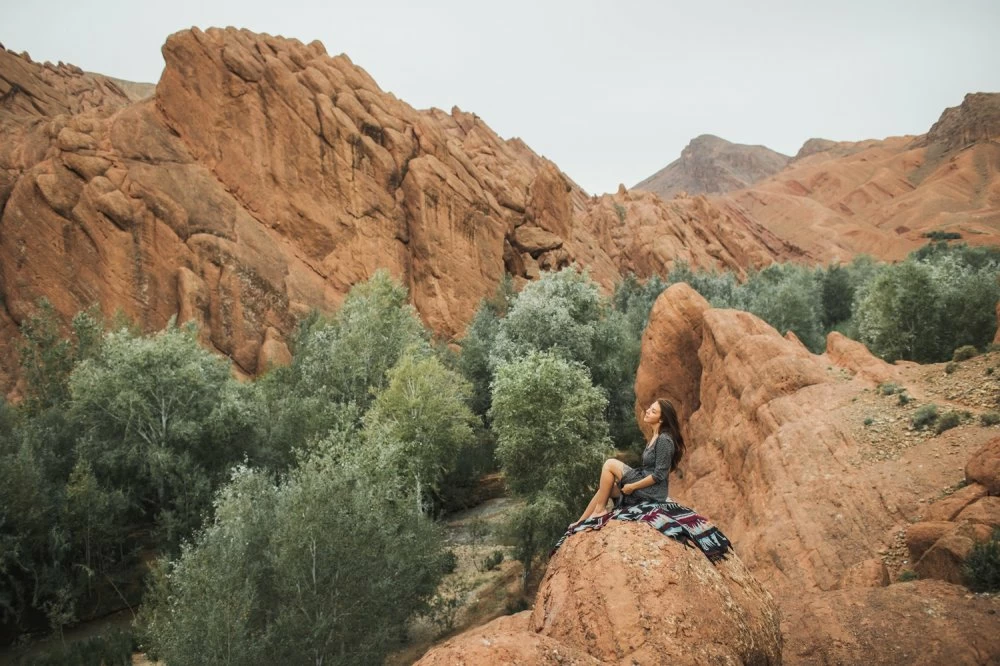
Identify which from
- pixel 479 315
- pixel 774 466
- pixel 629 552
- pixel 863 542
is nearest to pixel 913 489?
pixel 863 542

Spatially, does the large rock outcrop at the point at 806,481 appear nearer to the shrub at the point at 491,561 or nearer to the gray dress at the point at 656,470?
the gray dress at the point at 656,470

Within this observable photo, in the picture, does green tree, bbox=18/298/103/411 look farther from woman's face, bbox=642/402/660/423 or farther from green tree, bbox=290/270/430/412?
woman's face, bbox=642/402/660/423

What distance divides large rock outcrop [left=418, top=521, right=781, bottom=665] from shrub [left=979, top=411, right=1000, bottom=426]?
1195 centimetres

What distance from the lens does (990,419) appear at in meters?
16.2

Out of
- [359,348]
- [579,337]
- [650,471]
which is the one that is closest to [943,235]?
[579,337]

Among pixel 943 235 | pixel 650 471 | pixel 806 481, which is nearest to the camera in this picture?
pixel 650 471

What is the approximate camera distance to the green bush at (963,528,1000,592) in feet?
36.3

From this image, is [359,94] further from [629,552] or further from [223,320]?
[629,552]

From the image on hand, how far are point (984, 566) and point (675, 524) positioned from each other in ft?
24.4

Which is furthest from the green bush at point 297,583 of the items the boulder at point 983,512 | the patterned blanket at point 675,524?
the boulder at point 983,512

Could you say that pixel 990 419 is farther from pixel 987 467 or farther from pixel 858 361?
pixel 858 361

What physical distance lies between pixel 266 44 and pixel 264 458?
44552 mm

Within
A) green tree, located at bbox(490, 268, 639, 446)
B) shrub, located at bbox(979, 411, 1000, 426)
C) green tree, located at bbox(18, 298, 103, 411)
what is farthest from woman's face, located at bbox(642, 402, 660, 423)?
green tree, located at bbox(18, 298, 103, 411)

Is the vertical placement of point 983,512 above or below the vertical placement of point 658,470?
below
